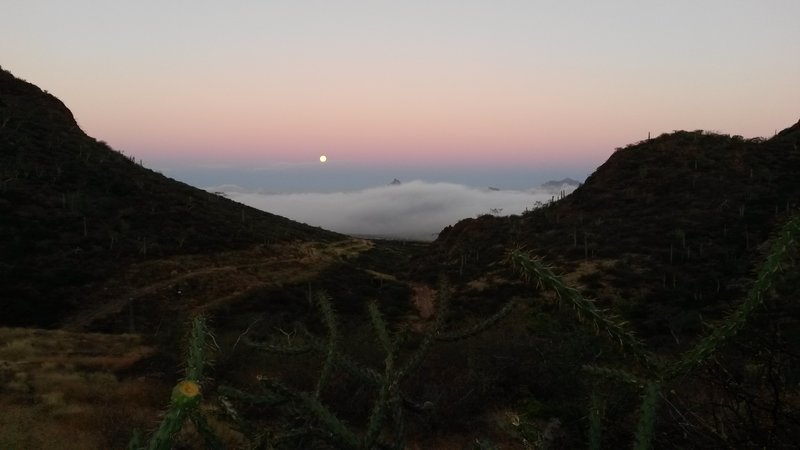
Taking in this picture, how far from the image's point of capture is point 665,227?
31.9 metres

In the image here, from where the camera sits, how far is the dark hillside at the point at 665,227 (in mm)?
23419

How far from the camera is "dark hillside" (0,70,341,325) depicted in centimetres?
2800

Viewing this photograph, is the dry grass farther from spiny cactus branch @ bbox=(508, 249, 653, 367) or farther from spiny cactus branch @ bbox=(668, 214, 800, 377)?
spiny cactus branch @ bbox=(668, 214, 800, 377)

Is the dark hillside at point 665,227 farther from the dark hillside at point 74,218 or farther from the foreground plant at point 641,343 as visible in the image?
the dark hillside at point 74,218

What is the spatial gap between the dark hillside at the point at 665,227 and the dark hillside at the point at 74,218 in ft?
71.1

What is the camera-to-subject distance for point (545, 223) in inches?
1586

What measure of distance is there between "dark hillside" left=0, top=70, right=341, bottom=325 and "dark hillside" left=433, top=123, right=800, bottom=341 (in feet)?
71.1

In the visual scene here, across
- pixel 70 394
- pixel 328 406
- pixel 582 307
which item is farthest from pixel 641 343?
pixel 70 394

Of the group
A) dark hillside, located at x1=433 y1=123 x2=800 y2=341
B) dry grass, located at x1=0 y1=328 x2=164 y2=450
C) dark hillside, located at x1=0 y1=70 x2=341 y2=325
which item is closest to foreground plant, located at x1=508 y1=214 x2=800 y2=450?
dry grass, located at x1=0 y1=328 x2=164 y2=450

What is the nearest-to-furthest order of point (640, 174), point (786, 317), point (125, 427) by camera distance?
point (125, 427) < point (786, 317) < point (640, 174)

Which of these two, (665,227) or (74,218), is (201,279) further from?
(665,227)

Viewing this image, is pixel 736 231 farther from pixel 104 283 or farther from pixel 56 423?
pixel 104 283

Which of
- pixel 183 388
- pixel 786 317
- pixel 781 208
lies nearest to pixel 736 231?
pixel 781 208

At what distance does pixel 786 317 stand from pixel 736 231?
48.0ft
